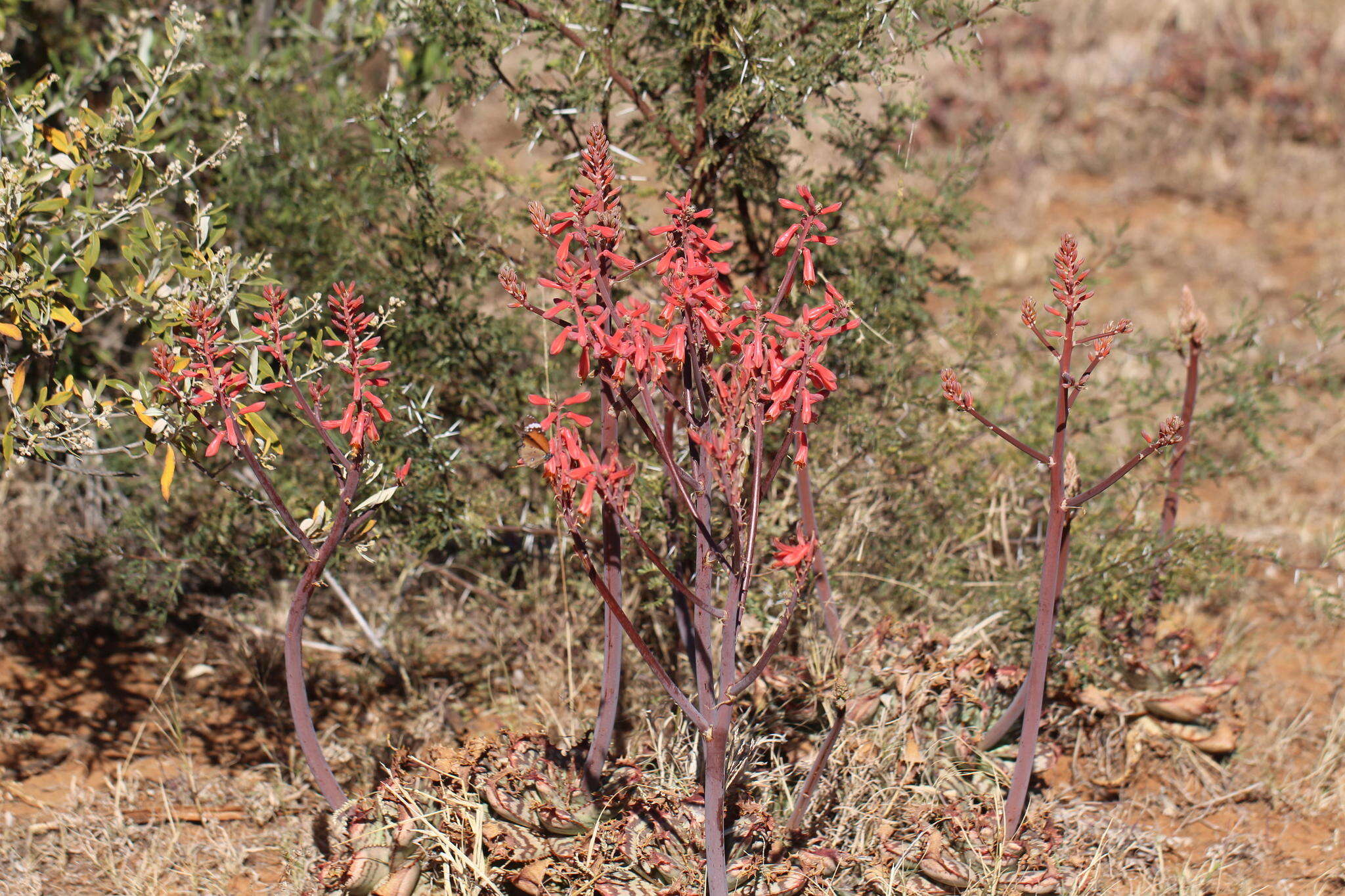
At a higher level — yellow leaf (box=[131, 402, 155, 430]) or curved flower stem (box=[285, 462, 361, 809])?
yellow leaf (box=[131, 402, 155, 430])

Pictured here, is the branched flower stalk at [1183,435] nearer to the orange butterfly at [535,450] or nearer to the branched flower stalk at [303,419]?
the orange butterfly at [535,450]

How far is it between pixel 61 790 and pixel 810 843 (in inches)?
79.4

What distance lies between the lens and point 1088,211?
7332mm

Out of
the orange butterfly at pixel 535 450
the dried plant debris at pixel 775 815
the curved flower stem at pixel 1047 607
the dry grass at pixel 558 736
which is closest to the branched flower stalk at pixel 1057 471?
the curved flower stem at pixel 1047 607

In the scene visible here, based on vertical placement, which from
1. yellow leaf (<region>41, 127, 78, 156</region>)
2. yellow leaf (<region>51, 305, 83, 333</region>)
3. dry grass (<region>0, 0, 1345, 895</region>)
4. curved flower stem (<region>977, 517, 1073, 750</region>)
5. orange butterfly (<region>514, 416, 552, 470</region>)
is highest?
yellow leaf (<region>41, 127, 78, 156</region>)

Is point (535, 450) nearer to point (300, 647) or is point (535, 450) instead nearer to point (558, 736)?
point (300, 647)

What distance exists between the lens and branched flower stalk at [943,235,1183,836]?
2.10 meters

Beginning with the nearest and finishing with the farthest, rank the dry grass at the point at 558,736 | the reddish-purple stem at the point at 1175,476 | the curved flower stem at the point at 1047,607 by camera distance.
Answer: the curved flower stem at the point at 1047,607 → the dry grass at the point at 558,736 → the reddish-purple stem at the point at 1175,476

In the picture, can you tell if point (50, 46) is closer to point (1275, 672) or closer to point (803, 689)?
point (803, 689)

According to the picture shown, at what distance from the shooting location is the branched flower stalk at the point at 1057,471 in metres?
2.10

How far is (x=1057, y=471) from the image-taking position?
227 centimetres

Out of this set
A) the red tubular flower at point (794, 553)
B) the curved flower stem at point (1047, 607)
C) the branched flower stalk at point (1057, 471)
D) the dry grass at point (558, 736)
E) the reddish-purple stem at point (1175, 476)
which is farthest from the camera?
the reddish-purple stem at point (1175, 476)

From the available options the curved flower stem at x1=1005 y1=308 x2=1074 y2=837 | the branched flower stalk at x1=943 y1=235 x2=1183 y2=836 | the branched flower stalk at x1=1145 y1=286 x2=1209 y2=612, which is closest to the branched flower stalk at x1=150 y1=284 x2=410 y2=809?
the branched flower stalk at x1=943 y1=235 x2=1183 y2=836

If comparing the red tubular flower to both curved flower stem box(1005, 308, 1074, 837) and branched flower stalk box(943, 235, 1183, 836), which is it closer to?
branched flower stalk box(943, 235, 1183, 836)
